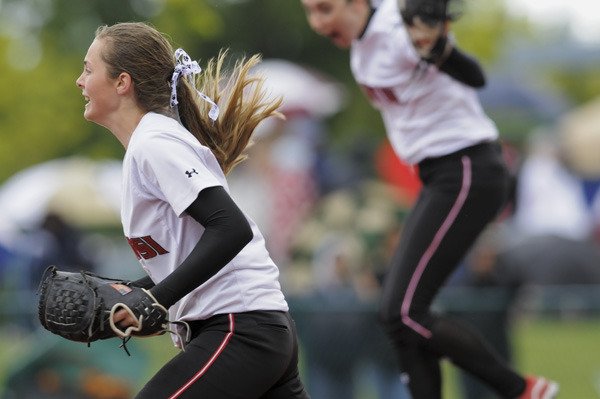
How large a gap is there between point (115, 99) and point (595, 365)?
7.92 metres

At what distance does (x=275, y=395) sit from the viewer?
197 inches

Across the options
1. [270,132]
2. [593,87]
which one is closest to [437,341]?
[270,132]

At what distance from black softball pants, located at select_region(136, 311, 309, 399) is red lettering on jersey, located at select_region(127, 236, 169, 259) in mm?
306

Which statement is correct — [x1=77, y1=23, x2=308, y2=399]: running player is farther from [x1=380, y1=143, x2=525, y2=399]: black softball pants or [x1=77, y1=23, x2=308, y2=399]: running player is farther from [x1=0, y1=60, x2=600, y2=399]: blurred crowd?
[x1=0, y1=60, x2=600, y2=399]: blurred crowd

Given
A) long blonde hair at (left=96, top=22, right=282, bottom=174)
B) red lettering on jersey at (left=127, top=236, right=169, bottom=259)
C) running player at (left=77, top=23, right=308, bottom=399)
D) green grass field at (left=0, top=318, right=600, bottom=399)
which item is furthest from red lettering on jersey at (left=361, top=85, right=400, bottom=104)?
green grass field at (left=0, top=318, right=600, bottom=399)

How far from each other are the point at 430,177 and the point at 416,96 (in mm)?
421

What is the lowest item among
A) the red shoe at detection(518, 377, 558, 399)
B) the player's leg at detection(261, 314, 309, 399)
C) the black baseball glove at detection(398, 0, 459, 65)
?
Result: the red shoe at detection(518, 377, 558, 399)

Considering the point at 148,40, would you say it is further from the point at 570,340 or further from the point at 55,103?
the point at 55,103

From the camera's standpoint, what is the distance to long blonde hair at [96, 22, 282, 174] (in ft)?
16.5

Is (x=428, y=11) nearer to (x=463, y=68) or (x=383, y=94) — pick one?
(x=463, y=68)

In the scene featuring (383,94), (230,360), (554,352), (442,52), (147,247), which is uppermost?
(442,52)

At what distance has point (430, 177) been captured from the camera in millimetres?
6422

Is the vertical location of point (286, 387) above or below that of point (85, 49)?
above

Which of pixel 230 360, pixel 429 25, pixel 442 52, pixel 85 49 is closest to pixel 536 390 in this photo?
pixel 442 52
